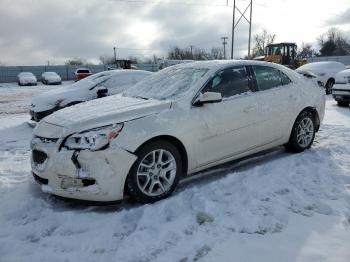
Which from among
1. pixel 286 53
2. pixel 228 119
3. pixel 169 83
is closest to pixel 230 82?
pixel 228 119

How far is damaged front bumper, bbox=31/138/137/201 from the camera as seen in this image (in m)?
4.01

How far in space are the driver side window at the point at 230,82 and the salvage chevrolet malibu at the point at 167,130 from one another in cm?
1

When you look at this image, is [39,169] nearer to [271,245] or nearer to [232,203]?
[232,203]

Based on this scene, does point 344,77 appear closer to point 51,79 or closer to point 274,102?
point 274,102

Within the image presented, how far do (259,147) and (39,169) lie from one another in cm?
295

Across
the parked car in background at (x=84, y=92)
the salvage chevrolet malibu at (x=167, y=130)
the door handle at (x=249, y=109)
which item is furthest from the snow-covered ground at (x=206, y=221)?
the parked car in background at (x=84, y=92)

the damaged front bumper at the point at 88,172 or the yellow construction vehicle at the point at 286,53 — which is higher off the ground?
the yellow construction vehicle at the point at 286,53

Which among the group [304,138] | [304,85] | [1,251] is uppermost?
[304,85]

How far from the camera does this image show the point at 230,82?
528 centimetres

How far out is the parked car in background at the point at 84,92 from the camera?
31.3 feet

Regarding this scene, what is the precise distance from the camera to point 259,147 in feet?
18.2

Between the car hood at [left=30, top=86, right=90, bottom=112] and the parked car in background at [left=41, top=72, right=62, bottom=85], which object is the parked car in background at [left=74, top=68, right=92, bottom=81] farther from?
the car hood at [left=30, top=86, right=90, bottom=112]

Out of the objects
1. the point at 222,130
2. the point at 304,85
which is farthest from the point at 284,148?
the point at 222,130

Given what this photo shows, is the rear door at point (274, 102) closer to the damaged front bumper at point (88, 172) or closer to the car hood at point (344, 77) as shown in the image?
the damaged front bumper at point (88, 172)
